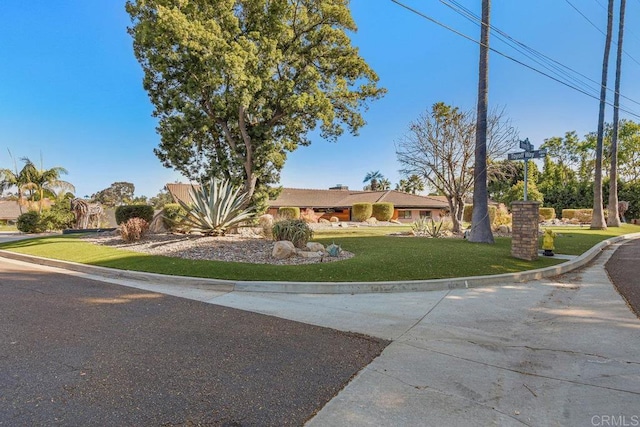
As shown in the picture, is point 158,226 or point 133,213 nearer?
point 158,226

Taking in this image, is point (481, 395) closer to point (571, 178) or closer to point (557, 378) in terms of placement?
point (557, 378)

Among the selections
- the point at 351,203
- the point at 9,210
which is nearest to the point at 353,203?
the point at 351,203

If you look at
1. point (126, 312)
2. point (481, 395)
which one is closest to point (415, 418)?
point (481, 395)

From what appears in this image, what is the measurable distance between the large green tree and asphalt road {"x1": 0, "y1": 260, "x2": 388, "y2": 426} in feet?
34.1

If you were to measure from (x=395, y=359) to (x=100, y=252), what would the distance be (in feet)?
33.6

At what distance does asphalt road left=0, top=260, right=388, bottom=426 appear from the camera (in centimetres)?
280

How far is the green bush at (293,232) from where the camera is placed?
→ 36.4 feet

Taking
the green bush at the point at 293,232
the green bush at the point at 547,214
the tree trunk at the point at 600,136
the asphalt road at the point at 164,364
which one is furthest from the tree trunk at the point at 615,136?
the asphalt road at the point at 164,364

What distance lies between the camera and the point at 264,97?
15453 millimetres

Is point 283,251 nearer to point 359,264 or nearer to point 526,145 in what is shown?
point 359,264

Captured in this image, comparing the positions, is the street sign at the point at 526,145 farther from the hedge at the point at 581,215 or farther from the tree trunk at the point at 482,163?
the hedge at the point at 581,215

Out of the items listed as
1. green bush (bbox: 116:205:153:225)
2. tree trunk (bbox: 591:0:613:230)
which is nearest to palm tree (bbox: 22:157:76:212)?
green bush (bbox: 116:205:153:225)

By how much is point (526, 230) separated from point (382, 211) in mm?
31408

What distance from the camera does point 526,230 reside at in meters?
9.91
